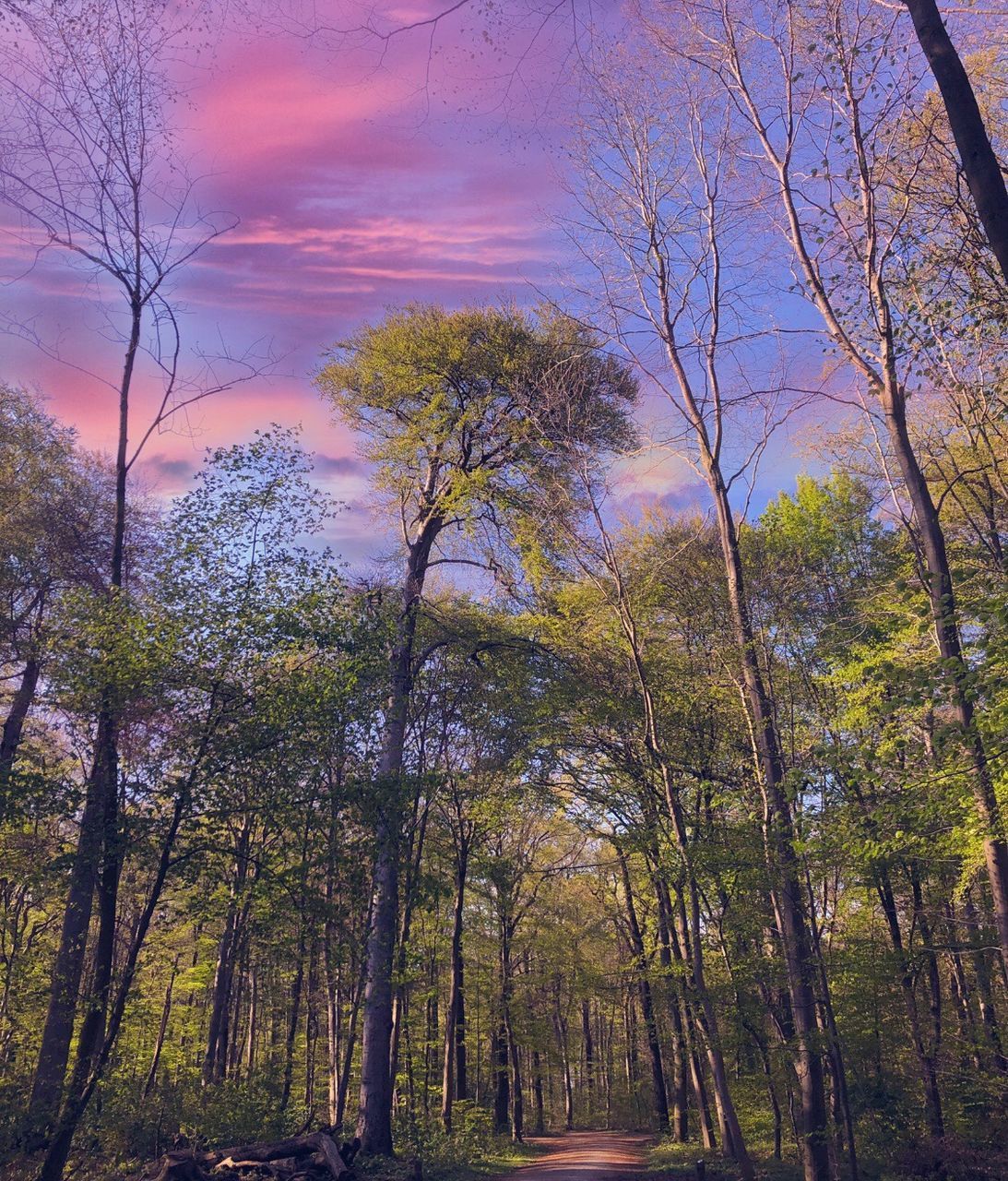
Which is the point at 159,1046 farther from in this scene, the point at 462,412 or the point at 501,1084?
the point at 462,412

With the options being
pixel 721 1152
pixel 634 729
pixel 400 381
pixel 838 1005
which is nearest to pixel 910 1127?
pixel 838 1005

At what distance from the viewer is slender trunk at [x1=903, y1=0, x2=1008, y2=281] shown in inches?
219

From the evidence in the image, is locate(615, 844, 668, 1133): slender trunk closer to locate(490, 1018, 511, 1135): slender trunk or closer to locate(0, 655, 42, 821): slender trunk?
locate(490, 1018, 511, 1135): slender trunk

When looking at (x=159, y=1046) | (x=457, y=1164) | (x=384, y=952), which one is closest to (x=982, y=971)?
(x=457, y=1164)

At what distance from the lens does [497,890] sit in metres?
26.0

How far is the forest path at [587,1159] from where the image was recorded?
49.7 feet

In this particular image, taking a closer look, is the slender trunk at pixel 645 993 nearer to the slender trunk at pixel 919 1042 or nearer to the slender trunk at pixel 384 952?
the slender trunk at pixel 919 1042

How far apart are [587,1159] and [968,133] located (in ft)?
70.2

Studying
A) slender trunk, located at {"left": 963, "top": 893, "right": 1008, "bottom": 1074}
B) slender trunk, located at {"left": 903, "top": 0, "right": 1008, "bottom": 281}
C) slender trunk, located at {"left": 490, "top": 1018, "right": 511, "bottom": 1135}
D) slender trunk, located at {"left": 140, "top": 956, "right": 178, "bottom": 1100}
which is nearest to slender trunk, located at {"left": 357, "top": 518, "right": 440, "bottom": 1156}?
slender trunk, located at {"left": 140, "top": 956, "right": 178, "bottom": 1100}

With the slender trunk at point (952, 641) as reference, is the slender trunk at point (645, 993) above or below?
below

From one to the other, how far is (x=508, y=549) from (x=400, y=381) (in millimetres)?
4353

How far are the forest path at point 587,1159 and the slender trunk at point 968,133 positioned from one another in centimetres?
1596

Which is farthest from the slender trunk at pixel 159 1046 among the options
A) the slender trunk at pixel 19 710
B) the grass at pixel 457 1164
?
the slender trunk at pixel 19 710

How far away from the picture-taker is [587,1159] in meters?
18.7
